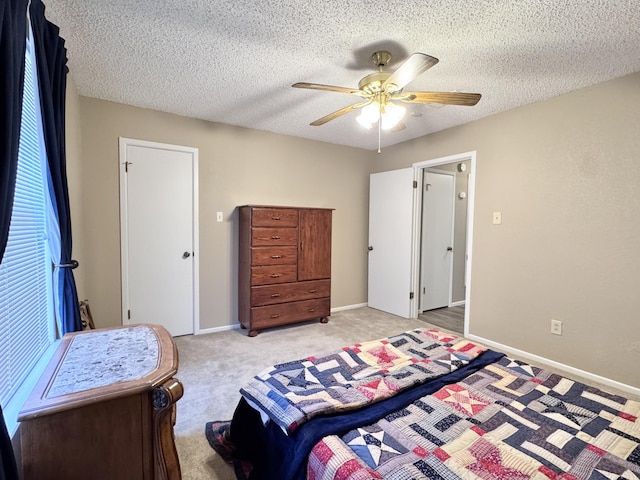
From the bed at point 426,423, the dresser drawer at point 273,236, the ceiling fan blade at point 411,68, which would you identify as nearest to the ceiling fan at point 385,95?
the ceiling fan blade at point 411,68

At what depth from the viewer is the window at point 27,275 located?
124 centimetres

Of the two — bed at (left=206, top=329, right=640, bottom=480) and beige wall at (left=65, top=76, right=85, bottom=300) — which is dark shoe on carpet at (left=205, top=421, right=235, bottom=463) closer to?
bed at (left=206, top=329, right=640, bottom=480)

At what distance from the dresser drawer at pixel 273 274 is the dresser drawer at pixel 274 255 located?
0.18ft

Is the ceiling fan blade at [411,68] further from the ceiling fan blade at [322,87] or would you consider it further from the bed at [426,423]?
the bed at [426,423]

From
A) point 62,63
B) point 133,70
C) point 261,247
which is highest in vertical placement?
point 133,70

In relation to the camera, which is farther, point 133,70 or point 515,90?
point 515,90

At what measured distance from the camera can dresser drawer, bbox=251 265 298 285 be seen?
135 inches

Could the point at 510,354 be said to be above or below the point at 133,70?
below

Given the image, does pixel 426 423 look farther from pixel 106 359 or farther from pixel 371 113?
pixel 371 113

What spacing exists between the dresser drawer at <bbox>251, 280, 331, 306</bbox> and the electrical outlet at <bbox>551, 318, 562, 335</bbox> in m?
2.31

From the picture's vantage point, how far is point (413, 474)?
3.12 ft

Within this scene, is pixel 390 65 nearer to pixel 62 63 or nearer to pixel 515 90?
pixel 515 90

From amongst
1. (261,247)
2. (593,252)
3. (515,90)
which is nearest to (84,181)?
(261,247)

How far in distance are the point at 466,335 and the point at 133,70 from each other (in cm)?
399
